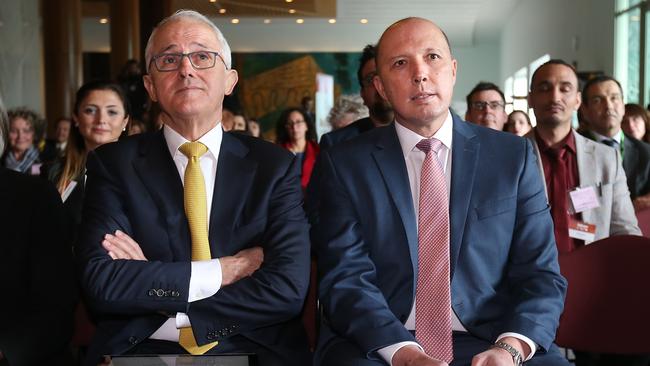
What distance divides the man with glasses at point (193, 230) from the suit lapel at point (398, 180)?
0.32m

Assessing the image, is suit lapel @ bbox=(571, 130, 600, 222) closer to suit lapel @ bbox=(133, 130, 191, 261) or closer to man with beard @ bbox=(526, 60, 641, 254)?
man with beard @ bbox=(526, 60, 641, 254)

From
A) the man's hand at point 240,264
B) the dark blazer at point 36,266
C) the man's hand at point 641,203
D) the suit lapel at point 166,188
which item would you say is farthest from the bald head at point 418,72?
the man's hand at point 641,203

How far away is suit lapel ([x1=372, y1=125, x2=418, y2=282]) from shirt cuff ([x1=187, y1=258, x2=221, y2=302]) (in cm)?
58

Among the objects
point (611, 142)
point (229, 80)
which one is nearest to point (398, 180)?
point (229, 80)

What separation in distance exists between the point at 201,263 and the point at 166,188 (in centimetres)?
29

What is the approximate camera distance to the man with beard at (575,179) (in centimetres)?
361

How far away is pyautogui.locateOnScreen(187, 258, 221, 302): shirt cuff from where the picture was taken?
7.64ft

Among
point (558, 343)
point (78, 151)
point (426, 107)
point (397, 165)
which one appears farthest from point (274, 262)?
point (78, 151)

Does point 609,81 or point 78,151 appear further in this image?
point 609,81

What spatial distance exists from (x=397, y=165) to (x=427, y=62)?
0.34m

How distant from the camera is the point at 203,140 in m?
2.57

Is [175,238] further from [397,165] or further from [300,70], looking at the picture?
[300,70]

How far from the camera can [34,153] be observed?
9.19 m

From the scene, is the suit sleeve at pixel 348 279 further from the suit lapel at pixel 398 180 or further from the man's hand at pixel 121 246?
the man's hand at pixel 121 246
